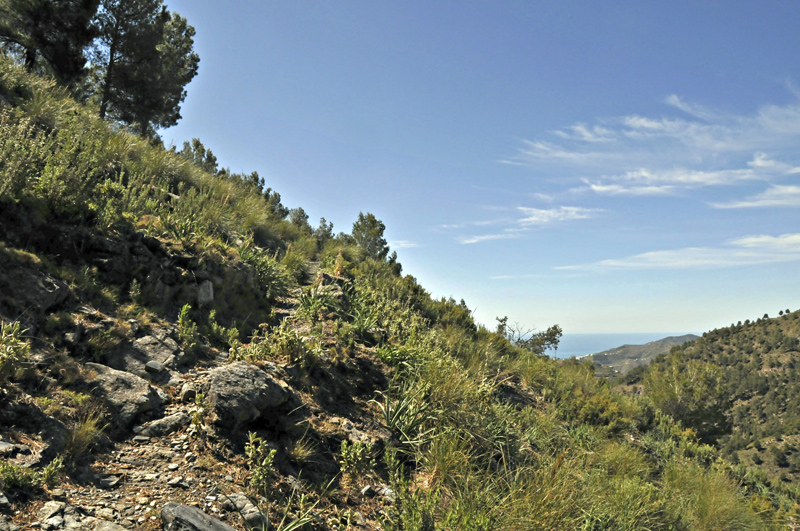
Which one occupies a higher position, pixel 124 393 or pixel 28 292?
pixel 28 292

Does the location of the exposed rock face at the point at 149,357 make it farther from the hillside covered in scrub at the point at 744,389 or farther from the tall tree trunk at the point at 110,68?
the hillside covered in scrub at the point at 744,389

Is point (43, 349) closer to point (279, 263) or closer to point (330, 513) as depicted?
point (330, 513)

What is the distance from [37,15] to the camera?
12367mm

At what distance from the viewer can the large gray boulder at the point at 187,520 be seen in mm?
2746

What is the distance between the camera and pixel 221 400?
3992mm

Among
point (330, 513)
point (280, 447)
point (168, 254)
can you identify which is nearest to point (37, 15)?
point (168, 254)

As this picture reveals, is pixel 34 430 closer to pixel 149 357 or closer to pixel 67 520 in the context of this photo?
pixel 67 520

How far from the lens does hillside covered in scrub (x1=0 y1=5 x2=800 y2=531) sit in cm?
322

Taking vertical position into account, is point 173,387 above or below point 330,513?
above

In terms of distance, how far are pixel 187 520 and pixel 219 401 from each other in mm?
1305

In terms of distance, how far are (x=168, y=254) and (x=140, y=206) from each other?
140 cm

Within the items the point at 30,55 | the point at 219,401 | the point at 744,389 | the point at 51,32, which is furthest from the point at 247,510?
the point at 744,389

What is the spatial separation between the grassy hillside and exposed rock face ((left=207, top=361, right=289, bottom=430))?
2 cm

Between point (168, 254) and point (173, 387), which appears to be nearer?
point (173, 387)
